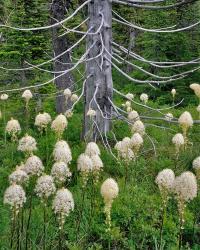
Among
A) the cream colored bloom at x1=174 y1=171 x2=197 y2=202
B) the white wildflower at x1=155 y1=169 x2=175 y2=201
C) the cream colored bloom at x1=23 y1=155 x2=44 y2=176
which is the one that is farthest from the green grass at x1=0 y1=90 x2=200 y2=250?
the cream colored bloom at x1=174 y1=171 x2=197 y2=202

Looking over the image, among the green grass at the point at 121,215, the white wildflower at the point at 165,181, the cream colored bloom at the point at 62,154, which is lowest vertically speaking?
the green grass at the point at 121,215

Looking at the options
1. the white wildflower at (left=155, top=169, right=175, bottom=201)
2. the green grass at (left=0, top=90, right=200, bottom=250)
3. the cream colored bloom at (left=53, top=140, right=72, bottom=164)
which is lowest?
the green grass at (left=0, top=90, right=200, bottom=250)

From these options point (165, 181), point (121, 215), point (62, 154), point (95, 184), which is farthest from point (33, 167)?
point (121, 215)

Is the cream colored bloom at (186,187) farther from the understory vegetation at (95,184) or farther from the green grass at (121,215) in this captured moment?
the green grass at (121,215)

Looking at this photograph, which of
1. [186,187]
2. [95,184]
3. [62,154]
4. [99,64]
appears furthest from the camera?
[99,64]

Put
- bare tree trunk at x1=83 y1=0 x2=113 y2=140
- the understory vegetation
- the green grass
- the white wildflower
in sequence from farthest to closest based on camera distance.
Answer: bare tree trunk at x1=83 y1=0 x2=113 y2=140 → the green grass → the understory vegetation → the white wildflower

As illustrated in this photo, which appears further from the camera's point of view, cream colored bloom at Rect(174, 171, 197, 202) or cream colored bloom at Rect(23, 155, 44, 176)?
cream colored bloom at Rect(23, 155, 44, 176)

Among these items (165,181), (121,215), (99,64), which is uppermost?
(99,64)

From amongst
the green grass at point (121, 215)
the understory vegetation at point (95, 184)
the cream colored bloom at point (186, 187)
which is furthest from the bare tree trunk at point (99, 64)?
the cream colored bloom at point (186, 187)

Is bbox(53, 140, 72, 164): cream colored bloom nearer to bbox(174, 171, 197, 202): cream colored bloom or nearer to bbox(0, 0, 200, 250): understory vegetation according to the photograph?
bbox(0, 0, 200, 250): understory vegetation

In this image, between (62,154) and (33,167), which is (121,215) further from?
(33,167)

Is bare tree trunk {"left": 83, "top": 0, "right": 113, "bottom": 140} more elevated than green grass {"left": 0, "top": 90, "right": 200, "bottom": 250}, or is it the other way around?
bare tree trunk {"left": 83, "top": 0, "right": 113, "bottom": 140}

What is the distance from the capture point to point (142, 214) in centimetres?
493

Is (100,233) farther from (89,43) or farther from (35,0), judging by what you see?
(35,0)
